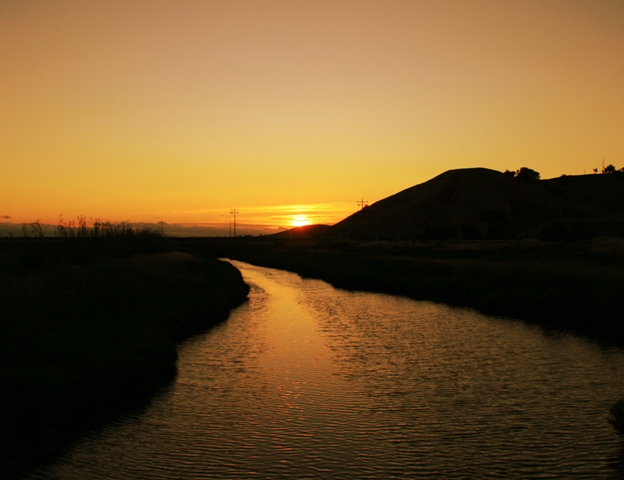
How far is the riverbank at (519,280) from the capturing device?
105 feet

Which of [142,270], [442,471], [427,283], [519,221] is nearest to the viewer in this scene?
[442,471]

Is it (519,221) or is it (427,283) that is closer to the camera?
(427,283)

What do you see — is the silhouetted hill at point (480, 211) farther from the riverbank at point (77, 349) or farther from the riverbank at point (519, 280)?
the riverbank at point (77, 349)

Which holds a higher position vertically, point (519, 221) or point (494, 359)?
point (519, 221)

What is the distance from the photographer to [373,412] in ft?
57.0

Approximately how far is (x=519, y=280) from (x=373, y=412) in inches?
1099

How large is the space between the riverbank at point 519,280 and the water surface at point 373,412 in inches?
145

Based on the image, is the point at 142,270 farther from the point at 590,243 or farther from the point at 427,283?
the point at 590,243

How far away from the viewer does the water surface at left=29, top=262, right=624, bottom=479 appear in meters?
13.5

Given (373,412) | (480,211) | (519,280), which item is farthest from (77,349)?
(480,211)

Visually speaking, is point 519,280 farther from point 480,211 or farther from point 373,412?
point 480,211

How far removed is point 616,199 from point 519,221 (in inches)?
2337

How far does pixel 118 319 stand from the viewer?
25.0 m

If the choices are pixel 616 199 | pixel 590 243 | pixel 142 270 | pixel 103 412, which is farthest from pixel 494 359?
pixel 616 199
